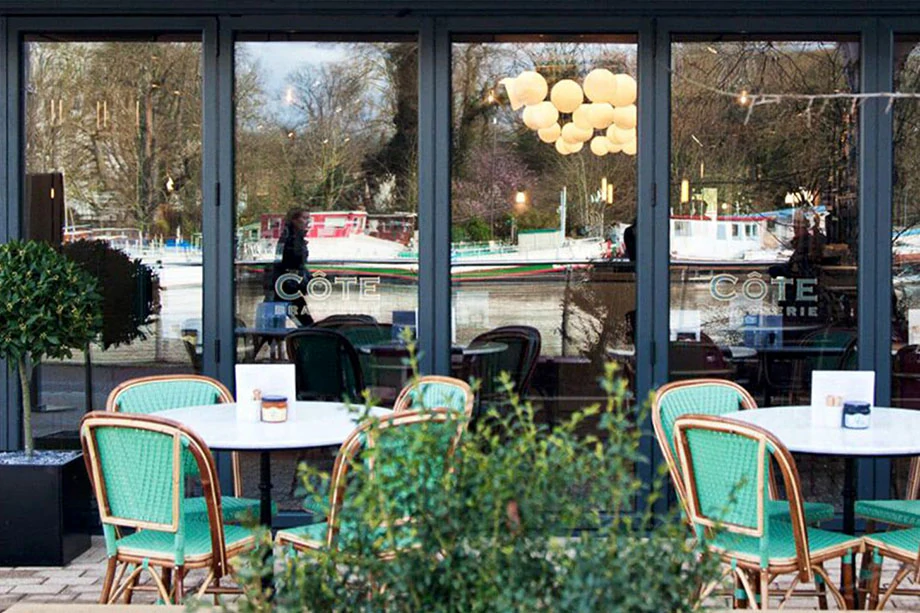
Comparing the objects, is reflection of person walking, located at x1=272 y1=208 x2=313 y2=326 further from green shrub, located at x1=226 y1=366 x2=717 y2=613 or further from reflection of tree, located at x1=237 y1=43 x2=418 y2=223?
green shrub, located at x1=226 y1=366 x2=717 y2=613

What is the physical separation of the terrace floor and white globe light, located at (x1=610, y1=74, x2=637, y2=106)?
2.46 m

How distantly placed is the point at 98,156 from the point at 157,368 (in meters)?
1.13

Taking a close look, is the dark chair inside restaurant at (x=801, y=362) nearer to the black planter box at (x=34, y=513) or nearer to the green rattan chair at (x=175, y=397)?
the green rattan chair at (x=175, y=397)

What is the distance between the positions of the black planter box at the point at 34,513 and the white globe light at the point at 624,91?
10.5 feet

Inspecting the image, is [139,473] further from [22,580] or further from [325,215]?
[325,215]

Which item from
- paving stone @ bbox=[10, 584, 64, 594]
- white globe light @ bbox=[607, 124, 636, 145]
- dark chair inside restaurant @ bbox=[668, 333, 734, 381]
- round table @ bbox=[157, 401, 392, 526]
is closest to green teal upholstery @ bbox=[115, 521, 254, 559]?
round table @ bbox=[157, 401, 392, 526]

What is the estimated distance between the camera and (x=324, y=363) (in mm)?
6297

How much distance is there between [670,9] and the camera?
6.02 metres

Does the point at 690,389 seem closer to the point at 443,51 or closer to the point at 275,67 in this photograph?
the point at 443,51

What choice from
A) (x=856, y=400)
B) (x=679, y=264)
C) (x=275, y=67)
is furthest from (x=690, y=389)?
(x=275, y=67)

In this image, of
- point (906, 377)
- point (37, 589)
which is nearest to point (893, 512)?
point (906, 377)

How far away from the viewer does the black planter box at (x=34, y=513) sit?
18.0ft

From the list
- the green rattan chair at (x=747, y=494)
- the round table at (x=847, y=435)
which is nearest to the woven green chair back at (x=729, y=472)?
the green rattan chair at (x=747, y=494)

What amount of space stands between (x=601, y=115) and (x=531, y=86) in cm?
40
